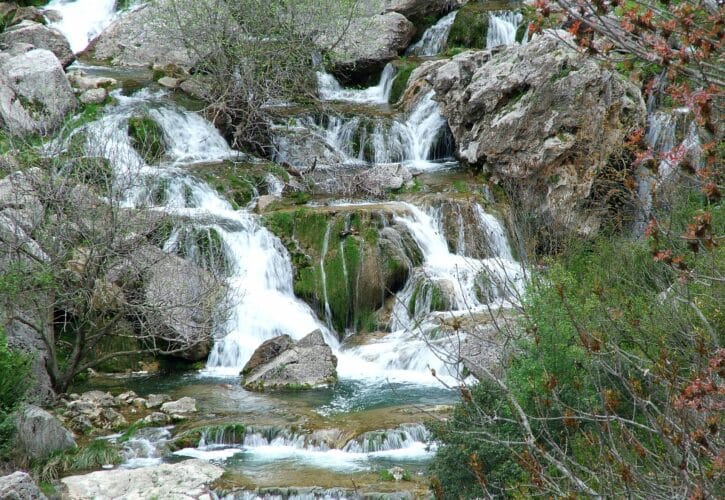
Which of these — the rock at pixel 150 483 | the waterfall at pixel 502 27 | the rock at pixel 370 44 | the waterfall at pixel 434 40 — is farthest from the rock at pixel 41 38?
the rock at pixel 150 483

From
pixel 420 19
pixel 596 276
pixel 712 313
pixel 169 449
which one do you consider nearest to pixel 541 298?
pixel 712 313

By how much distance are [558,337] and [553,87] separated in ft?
39.3

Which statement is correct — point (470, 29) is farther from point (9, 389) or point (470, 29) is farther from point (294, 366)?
point (9, 389)

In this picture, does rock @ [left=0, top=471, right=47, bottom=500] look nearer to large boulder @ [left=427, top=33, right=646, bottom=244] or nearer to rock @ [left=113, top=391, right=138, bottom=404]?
rock @ [left=113, top=391, right=138, bottom=404]

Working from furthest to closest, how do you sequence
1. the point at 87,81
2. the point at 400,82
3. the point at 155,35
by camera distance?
the point at 155,35 → the point at 400,82 → the point at 87,81

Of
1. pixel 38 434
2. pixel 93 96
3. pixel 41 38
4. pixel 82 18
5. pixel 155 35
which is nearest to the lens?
pixel 38 434

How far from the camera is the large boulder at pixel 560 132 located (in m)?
18.7

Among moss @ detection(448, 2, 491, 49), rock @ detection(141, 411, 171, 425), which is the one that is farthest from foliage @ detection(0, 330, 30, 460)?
moss @ detection(448, 2, 491, 49)

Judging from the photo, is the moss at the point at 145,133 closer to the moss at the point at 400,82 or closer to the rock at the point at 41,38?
the rock at the point at 41,38

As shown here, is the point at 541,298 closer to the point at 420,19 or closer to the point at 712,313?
the point at 712,313

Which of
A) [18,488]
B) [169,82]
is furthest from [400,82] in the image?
[18,488]

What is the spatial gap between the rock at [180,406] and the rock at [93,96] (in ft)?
41.7

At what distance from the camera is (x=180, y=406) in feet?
42.0

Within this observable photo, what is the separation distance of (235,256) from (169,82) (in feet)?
32.6
